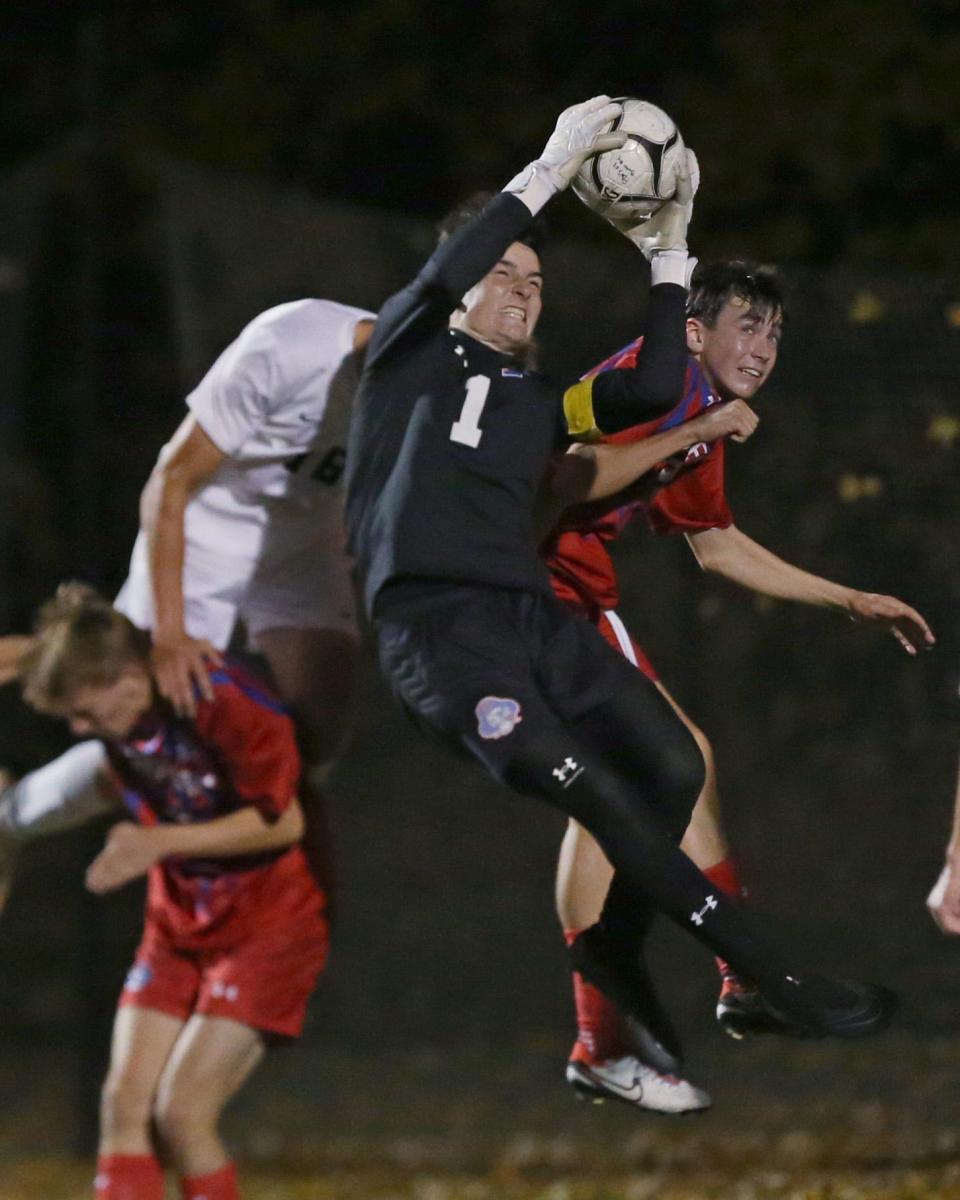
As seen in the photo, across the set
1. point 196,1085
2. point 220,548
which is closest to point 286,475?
point 220,548

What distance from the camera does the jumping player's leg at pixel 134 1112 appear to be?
4785 mm

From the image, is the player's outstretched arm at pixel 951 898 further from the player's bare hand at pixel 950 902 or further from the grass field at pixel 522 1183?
the grass field at pixel 522 1183

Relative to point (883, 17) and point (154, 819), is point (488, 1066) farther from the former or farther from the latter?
point (883, 17)

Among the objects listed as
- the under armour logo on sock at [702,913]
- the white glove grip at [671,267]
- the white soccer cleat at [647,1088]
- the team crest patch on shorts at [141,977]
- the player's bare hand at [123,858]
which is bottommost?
the team crest patch on shorts at [141,977]

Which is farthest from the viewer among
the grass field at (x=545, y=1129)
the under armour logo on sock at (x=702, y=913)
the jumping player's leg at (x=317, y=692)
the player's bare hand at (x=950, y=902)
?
the grass field at (x=545, y=1129)

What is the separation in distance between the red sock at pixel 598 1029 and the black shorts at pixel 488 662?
0.74m

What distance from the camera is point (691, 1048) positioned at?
7465mm

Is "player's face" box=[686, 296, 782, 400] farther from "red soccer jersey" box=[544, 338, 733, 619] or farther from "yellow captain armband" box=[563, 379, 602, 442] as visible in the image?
"yellow captain armband" box=[563, 379, 602, 442]

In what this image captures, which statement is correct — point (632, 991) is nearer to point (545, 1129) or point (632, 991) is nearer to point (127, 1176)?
point (127, 1176)

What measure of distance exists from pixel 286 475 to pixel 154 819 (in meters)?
0.87

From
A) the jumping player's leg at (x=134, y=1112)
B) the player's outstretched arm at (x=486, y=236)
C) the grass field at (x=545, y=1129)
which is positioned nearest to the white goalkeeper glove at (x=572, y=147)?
the player's outstretched arm at (x=486, y=236)

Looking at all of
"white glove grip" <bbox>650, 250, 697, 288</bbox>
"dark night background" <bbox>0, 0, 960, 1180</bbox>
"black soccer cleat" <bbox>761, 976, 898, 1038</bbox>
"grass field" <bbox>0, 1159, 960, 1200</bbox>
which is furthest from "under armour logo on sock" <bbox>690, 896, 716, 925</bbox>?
"grass field" <bbox>0, 1159, 960, 1200</bbox>

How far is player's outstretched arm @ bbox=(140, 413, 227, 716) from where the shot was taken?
4617 mm

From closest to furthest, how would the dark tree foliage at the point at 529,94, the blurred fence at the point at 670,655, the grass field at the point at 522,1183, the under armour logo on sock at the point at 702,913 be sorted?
the under armour logo on sock at the point at 702,913
the grass field at the point at 522,1183
the blurred fence at the point at 670,655
the dark tree foliage at the point at 529,94
